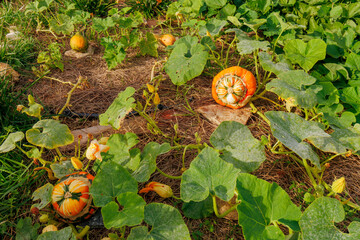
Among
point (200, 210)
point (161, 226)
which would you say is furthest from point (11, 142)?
point (200, 210)

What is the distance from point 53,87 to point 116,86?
0.53 metres

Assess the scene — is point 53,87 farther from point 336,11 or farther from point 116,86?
point 336,11

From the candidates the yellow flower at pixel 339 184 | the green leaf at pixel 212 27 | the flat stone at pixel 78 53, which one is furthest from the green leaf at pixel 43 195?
the flat stone at pixel 78 53

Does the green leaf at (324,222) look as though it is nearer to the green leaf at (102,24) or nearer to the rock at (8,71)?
the green leaf at (102,24)

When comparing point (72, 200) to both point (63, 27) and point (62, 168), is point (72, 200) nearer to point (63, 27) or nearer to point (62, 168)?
point (62, 168)

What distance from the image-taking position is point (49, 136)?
138 centimetres

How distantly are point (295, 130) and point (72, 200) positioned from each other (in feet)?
3.83

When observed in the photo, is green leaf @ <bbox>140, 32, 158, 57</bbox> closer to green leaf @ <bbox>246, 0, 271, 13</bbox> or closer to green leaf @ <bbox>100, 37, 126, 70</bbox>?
green leaf @ <bbox>100, 37, 126, 70</bbox>

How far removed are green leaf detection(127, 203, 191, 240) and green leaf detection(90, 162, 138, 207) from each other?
13 centimetres

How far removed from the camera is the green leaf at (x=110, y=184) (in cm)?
113

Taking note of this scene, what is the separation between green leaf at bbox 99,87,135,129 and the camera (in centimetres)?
145

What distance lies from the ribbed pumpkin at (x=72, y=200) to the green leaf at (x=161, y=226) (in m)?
0.35

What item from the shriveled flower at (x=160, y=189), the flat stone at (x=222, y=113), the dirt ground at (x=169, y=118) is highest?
the shriveled flower at (x=160, y=189)

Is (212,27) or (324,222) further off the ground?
(212,27)
